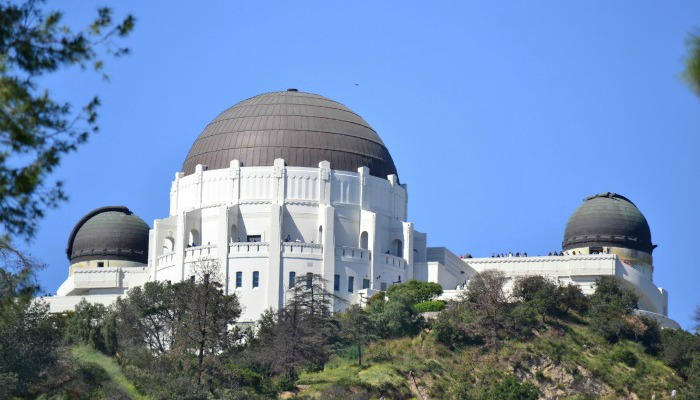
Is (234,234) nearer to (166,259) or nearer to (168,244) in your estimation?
(166,259)

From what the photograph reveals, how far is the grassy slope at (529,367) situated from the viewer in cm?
8038

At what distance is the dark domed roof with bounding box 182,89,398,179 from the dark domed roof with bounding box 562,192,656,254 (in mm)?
13657

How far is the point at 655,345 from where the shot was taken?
89.4 m

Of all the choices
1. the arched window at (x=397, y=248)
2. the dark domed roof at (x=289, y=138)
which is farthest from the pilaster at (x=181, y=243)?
the arched window at (x=397, y=248)

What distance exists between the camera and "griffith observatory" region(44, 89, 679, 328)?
94.1 metres

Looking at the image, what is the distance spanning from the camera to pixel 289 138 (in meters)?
97.8

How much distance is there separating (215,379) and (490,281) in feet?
70.7

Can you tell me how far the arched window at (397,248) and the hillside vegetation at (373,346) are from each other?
250 inches

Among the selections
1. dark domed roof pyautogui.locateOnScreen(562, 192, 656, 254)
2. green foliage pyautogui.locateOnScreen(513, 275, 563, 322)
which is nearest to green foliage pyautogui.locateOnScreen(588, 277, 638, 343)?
green foliage pyautogui.locateOnScreen(513, 275, 563, 322)

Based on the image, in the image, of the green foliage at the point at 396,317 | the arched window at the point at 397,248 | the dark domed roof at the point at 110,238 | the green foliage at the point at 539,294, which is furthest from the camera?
the dark domed roof at the point at 110,238

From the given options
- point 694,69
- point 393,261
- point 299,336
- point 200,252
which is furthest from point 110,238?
point 694,69

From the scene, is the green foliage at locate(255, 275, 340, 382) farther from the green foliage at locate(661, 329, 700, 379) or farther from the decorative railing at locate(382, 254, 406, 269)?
the green foliage at locate(661, 329, 700, 379)

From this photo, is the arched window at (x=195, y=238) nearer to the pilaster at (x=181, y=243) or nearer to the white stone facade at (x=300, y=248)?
the white stone facade at (x=300, y=248)

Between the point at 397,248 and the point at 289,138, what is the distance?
33.3 feet
